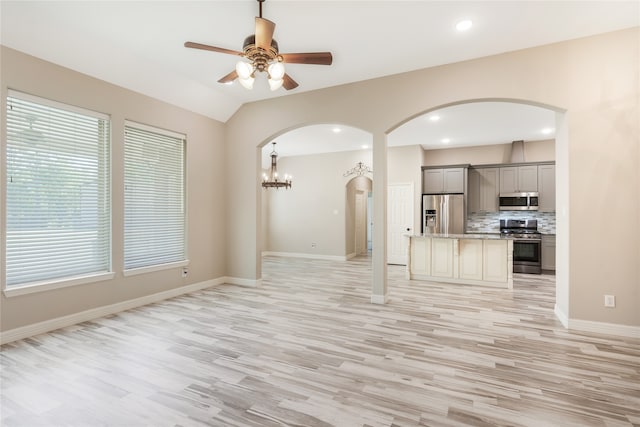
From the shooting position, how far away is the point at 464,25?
10.2ft

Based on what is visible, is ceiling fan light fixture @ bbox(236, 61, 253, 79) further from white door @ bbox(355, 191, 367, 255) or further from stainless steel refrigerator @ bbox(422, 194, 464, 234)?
white door @ bbox(355, 191, 367, 255)

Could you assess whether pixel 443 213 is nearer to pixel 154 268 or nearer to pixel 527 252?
pixel 527 252

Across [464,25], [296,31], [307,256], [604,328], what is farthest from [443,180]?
[296,31]

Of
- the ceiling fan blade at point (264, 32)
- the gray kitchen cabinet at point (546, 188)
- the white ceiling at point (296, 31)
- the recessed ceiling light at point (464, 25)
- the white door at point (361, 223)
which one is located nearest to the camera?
the ceiling fan blade at point (264, 32)

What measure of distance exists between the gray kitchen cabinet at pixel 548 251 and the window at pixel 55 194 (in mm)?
8355

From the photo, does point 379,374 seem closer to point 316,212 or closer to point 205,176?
point 205,176

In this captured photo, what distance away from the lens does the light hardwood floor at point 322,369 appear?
2006mm

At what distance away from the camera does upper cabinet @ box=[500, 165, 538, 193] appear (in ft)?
23.8

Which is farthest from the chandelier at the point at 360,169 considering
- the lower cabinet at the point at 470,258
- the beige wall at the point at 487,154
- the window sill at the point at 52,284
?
the window sill at the point at 52,284

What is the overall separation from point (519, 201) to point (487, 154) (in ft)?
4.85

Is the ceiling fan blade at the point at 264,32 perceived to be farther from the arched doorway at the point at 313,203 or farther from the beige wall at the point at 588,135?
the arched doorway at the point at 313,203

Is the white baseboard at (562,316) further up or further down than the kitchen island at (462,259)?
further down

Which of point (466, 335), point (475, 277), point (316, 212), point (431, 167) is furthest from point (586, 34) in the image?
point (316, 212)

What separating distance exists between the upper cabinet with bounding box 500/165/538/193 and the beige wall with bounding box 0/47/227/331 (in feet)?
21.7
